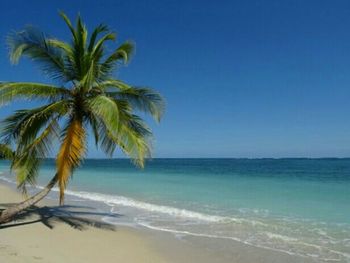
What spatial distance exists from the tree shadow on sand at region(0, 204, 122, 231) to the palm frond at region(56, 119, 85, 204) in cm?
251

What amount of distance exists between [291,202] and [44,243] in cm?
1199

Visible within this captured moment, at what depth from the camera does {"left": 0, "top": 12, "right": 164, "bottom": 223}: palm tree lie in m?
8.71

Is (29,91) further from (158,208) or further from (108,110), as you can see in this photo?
(158,208)

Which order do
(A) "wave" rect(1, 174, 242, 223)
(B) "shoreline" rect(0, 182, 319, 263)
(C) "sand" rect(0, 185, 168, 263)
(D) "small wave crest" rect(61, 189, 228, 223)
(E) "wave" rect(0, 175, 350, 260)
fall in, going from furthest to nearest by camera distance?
1. (D) "small wave crest" rect(61, 189, 228, 223)
2. (A) "wave" rect(1, 174, 242, 223)
3. (E) "wave" rect(0, 175, 350, 260)
4. (B) "shoreline" rect(0, 182, 319, 263)
5. (C) "sand" rect(0, 185, 168, 263)

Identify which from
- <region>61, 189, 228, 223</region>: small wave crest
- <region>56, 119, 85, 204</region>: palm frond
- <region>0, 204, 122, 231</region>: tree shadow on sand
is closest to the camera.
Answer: <region>56, 119, 85, 204</region>: palm frond

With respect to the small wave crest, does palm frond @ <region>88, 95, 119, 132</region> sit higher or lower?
higher

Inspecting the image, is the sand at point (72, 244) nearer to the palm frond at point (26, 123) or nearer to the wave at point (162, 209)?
the palm frond at point (26, 123)

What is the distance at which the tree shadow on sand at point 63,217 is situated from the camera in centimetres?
1098

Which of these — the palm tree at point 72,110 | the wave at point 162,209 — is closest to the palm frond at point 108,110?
the palm tree at point 72,110

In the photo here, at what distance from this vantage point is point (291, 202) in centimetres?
1798

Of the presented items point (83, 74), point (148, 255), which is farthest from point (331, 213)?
point (83, 74)

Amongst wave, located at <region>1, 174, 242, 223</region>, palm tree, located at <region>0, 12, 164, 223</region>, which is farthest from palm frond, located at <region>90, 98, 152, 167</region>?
wave, located at <region>1, 174, 242, 223</region>

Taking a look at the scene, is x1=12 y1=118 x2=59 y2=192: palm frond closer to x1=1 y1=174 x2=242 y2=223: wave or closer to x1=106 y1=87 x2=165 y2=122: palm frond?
x1=106 y1=87 x2=165 y2=122: palm frond

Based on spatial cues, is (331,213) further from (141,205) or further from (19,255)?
(19,255)
